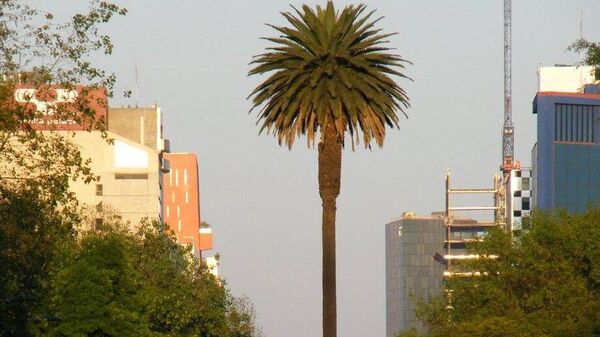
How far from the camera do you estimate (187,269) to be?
4454 inches

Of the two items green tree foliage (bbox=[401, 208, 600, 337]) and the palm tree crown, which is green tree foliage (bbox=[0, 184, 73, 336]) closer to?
the palm tree crown

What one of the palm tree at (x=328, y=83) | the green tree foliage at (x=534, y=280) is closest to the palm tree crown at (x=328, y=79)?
the palm tree at (x=328, y=83)

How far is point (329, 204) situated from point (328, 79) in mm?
5574

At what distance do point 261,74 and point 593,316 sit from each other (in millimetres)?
27750

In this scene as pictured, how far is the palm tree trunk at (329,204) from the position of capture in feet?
242

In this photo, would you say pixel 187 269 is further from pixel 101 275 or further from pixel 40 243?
pixel 40 243

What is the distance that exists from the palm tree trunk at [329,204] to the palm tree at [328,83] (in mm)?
60

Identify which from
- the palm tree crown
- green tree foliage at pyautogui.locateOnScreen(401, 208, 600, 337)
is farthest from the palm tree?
green tree foliage at pyautogui.locateOnScreen(401, 208, 600, 337)

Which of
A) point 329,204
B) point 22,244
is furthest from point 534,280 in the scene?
point 22,244

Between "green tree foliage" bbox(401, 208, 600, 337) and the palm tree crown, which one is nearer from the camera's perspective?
the palm tree crown

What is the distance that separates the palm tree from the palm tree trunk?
0.20ft

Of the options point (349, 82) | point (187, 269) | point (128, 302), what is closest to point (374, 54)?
point (349, 82)

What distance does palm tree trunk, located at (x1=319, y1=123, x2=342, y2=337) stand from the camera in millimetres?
73750

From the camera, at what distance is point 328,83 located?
74938 mm
